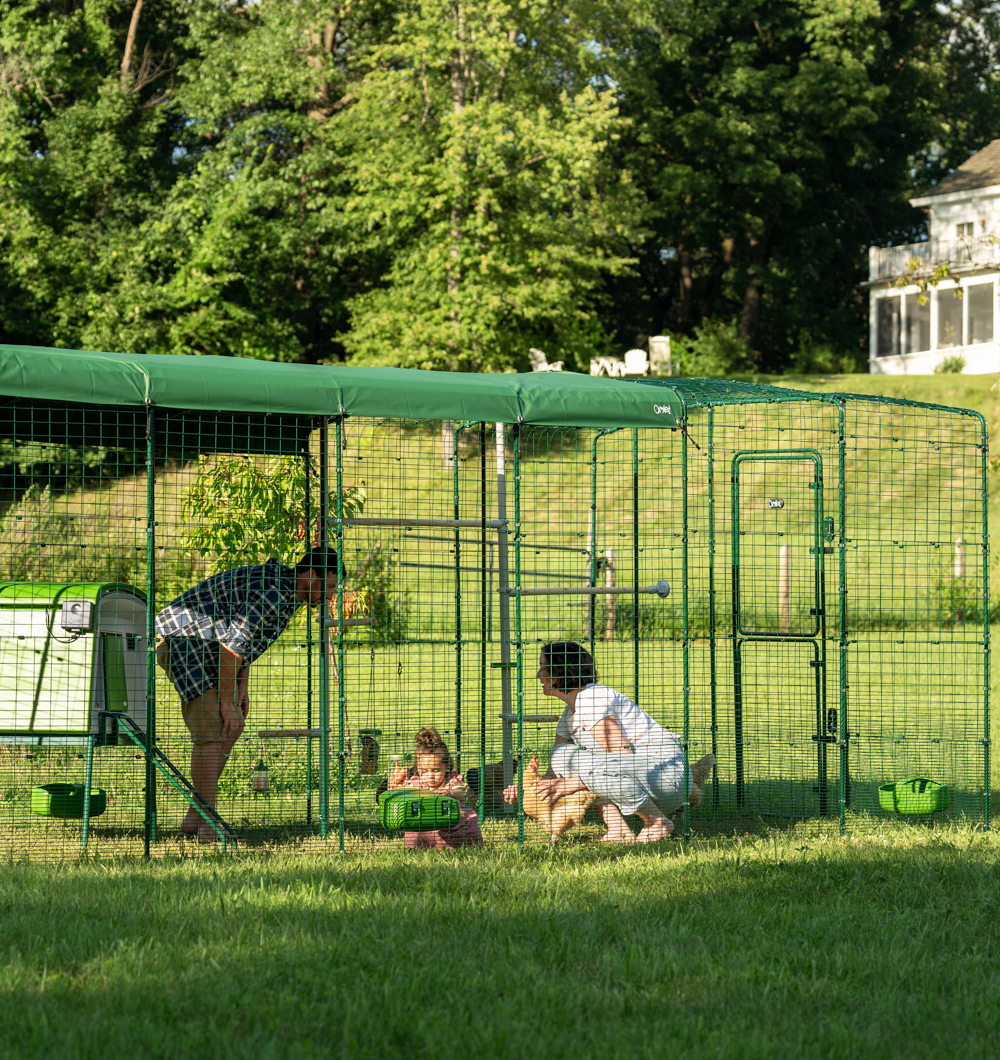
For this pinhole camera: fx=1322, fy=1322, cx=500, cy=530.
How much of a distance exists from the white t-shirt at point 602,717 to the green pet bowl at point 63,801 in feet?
8.09

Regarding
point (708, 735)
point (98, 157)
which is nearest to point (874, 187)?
point (98, 157)

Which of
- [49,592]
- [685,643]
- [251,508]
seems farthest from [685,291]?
[49,592]

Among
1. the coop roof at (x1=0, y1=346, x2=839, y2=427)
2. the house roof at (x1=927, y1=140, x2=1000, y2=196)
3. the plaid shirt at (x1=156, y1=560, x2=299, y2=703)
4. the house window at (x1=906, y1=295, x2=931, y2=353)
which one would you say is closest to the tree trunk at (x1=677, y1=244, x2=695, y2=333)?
the house window at (x1=906, y1=295, x2=931, y2=353)

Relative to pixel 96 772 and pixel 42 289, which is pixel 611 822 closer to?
pixel 96 772

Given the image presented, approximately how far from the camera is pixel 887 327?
40.8 m

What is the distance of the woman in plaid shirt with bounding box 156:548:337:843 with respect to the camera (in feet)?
22.2

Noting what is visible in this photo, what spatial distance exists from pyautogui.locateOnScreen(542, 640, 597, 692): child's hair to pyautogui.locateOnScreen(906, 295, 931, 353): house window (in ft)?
115

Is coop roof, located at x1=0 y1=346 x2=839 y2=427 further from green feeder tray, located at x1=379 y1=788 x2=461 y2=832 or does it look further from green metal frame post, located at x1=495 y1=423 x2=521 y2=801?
green feeder tray, located at x1=379 y1=788 x2=461 y2=832

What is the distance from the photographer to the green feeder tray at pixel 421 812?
6.61 m

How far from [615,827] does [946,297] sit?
116ft

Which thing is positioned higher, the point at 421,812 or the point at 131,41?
the point at 131,41

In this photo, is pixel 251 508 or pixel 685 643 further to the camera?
pixel 251 508

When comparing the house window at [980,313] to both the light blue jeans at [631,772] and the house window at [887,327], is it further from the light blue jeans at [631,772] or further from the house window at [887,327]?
the light blue jeans at [631,772]

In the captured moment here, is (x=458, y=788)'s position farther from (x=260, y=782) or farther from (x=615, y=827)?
(x=260, y=782)
